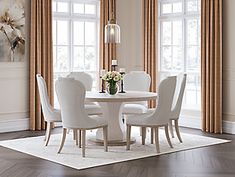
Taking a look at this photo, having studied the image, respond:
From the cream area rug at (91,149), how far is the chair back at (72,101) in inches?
17.6

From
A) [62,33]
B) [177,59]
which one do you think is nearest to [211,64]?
[177,59]

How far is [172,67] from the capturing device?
9.17 meters

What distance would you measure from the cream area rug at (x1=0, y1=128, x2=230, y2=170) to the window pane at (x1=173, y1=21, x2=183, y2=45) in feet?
7.10

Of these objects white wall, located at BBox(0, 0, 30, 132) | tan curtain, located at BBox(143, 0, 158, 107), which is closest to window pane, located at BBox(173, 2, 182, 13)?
tan curtain, located at BBox(143, 0, 158, 107)

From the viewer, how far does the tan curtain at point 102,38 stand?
9.23 meters

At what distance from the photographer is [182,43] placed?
8938 mm

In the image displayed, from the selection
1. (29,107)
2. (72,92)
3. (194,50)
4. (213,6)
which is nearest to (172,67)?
(194,50)

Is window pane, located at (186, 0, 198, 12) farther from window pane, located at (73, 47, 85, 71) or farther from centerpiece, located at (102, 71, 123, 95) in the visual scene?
centerpiece, located at (102, 71, 123, 95)

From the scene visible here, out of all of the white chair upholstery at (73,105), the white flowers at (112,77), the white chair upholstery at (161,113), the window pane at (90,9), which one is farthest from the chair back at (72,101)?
the window pane at (90,9)

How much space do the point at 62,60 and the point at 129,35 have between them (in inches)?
60.7

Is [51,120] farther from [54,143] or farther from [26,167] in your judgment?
[26,167]

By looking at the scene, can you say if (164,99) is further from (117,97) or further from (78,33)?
(78,33)

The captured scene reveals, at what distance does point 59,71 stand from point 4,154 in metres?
2.99

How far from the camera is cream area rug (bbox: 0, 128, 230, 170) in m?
5.91
